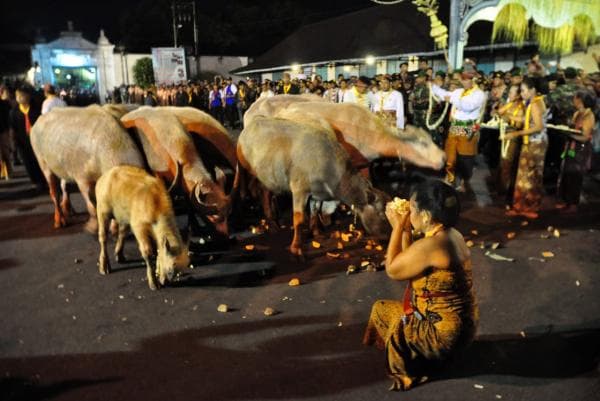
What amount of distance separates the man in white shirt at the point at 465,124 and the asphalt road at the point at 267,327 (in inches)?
81.8

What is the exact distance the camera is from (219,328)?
15.8ft

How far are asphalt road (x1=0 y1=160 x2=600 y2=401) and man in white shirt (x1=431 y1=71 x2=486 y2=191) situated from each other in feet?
6.81

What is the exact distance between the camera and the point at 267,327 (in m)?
4.80

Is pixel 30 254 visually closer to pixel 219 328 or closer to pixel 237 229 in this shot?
pixel 237 229

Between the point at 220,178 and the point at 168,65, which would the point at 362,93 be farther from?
the point at 168,65

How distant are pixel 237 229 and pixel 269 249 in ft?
4.02

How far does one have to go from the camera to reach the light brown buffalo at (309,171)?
6.44m

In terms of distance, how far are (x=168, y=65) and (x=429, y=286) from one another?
1120 inches

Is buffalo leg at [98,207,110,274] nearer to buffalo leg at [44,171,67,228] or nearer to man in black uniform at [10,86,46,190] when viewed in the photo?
buffalo leg at [44,171,67,228]

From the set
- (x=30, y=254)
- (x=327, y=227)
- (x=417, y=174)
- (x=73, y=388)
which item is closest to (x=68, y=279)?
(x=30, y=254)

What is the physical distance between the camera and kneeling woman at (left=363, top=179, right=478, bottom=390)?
338 centimetres

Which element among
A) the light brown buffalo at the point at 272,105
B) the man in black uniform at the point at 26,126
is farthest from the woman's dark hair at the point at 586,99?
the man in black uniform at the point at 26,126

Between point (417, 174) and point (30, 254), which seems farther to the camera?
point (417, 174)

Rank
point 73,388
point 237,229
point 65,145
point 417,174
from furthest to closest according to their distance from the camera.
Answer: point 417,174 → point 237,229 → point 65,145 → point 73,388
